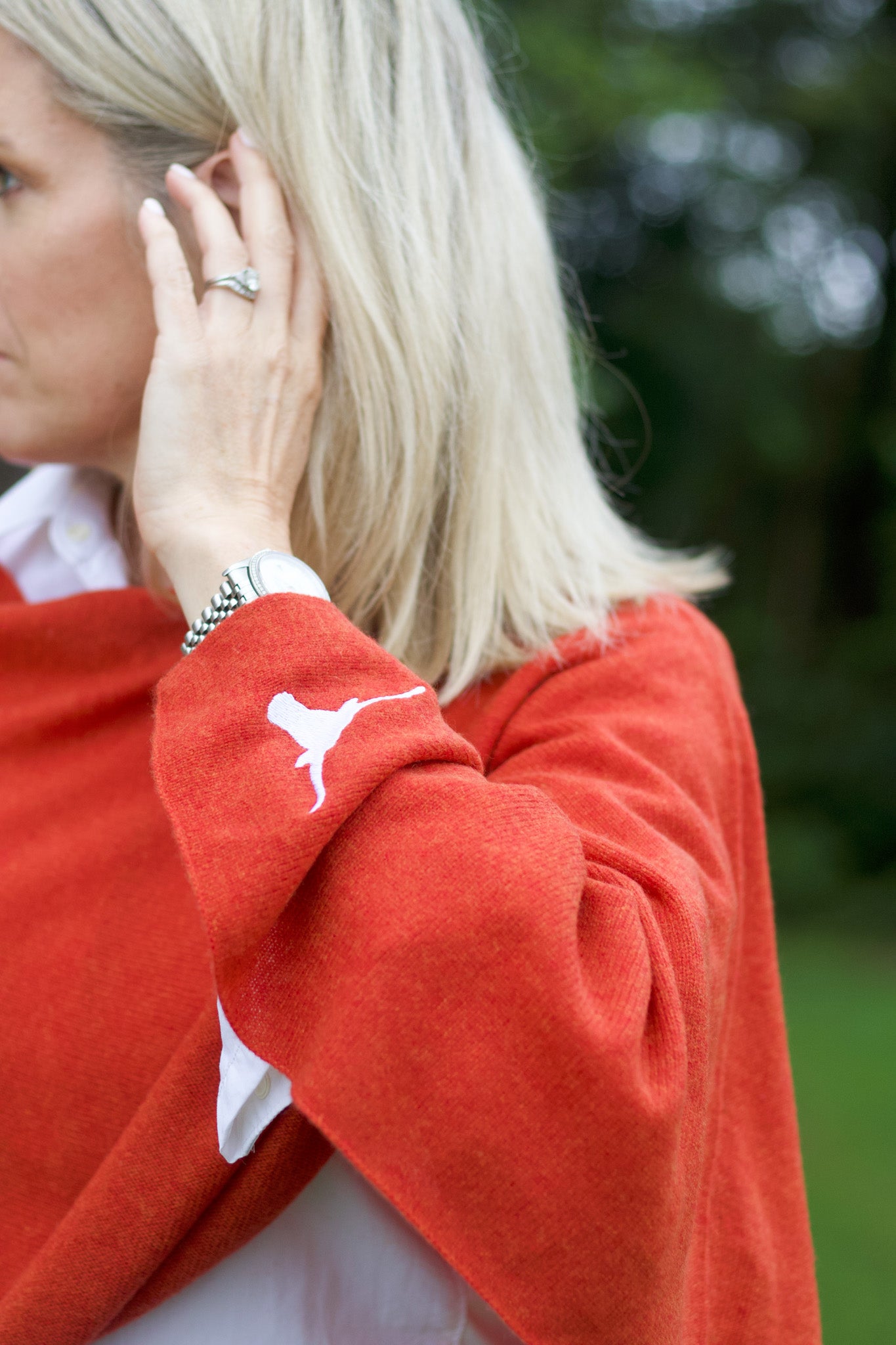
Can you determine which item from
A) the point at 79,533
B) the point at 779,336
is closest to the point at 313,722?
the point at 79,533

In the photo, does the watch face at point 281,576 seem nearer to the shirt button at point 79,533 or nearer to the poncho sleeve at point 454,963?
the poncho sleeve at point 454,963

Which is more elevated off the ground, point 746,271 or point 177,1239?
point 177,1239

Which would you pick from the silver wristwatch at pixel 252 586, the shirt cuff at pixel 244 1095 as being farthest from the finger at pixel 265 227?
the shirt cuff at pixel 244 1095

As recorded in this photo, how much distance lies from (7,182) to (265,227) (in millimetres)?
282

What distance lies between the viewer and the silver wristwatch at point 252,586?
3.84ft

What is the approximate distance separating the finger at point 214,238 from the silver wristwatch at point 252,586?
34 centimetres

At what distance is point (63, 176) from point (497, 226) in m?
0.53

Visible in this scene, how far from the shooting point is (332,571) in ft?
4.95

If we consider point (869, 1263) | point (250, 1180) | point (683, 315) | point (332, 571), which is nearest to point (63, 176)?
point (332, 571)

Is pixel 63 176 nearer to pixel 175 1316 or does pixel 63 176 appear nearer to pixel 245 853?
pixel 245 853

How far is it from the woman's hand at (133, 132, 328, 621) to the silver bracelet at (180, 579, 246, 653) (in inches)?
1.5

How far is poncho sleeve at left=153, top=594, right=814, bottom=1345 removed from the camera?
96 centimetres

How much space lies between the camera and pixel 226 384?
1340 millimetres

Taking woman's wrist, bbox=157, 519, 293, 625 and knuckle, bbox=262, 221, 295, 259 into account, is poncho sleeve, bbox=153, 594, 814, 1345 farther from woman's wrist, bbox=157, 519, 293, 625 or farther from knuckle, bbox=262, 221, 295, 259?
knuckle, bbox=262, 221, 295, 259
